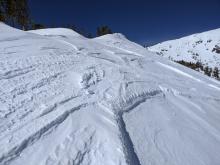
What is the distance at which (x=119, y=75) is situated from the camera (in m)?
3.62

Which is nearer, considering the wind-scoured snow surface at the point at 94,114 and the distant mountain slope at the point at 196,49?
the wind-scoured snow surface at the point at 94,114

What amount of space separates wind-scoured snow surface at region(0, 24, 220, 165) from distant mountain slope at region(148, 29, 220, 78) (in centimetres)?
5330

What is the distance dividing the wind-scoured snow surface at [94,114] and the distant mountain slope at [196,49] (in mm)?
53295

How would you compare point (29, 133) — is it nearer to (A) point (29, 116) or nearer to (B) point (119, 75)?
(A) point (29, 116)

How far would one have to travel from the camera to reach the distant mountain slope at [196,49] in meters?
57.2

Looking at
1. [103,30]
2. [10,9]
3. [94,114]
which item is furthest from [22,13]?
[94,114]

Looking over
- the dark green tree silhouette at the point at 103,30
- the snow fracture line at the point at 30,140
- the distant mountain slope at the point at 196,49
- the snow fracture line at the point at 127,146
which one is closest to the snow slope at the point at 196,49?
the distant mountain slope at the point at 196,49

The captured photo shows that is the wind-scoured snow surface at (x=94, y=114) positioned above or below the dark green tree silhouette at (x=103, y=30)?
below

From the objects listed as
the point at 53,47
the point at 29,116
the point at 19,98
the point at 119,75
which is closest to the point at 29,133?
the point at 29,116

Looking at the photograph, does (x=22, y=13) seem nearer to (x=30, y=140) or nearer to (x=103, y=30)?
(x=103, y=30)

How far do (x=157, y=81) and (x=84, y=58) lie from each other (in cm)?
124

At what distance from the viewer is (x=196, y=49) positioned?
63531 mm

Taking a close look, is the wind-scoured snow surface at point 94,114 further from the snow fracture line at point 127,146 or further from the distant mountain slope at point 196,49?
the distant mountain slope at point 196,49

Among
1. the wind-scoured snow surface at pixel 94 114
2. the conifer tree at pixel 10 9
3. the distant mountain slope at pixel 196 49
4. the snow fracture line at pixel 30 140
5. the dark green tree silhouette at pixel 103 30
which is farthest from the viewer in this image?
the distant mountain slope at pixel 196 49
